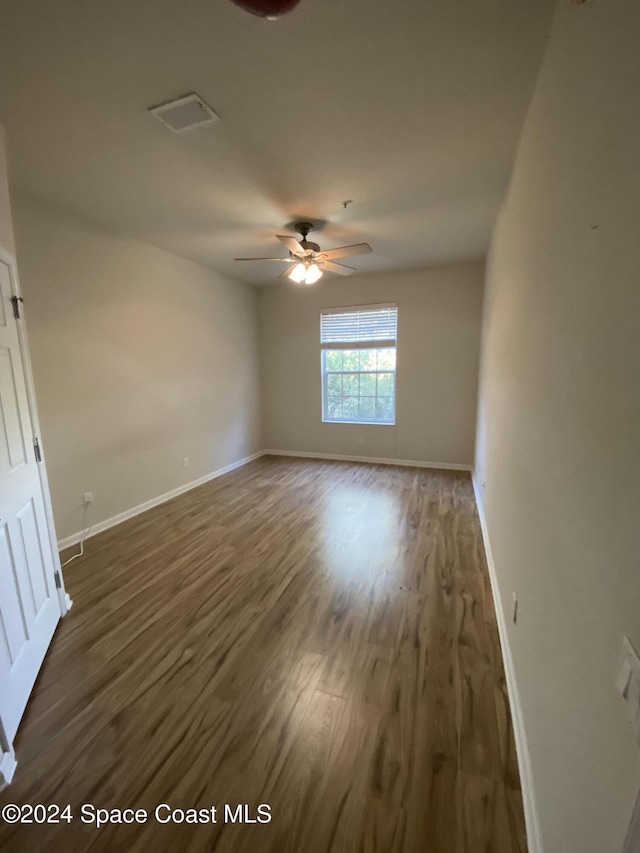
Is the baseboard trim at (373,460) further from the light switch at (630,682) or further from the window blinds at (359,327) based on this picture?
the light switch at (630,682)

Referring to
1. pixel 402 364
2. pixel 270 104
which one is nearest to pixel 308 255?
pixel 270 104

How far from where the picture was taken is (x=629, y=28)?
2.34ft

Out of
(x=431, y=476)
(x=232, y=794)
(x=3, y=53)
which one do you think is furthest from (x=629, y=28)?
(x=431, y=476)

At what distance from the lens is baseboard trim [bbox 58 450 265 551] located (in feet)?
10.2

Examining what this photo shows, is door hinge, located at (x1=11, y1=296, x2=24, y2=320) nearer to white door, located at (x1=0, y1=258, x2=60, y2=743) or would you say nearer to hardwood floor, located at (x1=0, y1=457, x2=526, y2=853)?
white door, located at (x1=0, y1=258, x2=60, y2=743)

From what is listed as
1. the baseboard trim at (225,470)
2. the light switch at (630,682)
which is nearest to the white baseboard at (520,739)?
the light switch at (630,682)

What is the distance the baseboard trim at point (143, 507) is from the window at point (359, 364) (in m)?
1.87

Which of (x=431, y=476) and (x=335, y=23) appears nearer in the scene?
(x=335, y=23)

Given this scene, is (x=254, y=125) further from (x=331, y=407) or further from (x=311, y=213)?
(x=331, y=407)

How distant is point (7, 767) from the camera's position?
1.30 metres

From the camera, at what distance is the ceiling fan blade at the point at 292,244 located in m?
2.92

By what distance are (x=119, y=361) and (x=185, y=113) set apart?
2.36m

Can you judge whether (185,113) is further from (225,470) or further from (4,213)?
(225,470)

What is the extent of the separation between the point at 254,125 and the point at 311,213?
1.17m
